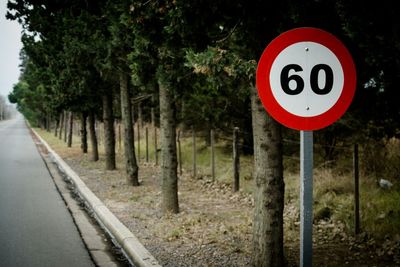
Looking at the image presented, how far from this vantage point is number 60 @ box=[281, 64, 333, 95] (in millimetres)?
2777

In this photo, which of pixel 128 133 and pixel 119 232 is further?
pixel 128 133

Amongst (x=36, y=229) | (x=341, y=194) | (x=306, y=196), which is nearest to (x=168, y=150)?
(x=36, y=229)

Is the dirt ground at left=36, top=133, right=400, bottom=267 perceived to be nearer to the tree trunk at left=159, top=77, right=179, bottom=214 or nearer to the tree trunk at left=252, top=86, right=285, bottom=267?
the tree trunk at left=159, top=77, right=179, bottom=214

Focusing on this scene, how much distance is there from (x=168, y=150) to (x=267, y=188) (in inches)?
137

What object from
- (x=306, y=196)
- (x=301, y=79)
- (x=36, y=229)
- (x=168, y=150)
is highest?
(x=301, y=79)

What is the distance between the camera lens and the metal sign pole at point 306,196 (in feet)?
9.15

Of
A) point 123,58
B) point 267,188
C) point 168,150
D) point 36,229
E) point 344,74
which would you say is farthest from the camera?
point 123,58

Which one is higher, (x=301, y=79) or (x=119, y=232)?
(x=301, y=79)

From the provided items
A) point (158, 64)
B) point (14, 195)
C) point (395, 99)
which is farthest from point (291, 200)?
point (14, 195)

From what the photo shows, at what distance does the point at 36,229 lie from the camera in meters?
7.18

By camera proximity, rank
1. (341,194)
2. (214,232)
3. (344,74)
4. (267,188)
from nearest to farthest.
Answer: (344,74)
(267,188)
(214,232)
(341,194)

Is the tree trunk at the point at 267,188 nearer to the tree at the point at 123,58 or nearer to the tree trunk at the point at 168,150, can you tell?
the tree trunk at the point at 168,150

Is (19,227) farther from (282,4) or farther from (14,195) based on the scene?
(282,4)

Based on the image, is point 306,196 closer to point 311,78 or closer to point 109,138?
point 311,78
